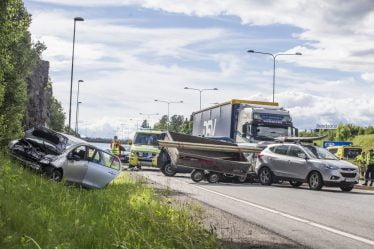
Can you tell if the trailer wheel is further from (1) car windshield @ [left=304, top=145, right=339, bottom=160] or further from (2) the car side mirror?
(1) car windshield @ [left=304, top=145, right=339, bottom=160]

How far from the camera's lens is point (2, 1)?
10812mm

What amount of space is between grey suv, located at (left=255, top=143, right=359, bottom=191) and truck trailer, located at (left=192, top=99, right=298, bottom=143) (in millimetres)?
5968

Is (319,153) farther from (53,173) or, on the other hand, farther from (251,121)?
(53,173)

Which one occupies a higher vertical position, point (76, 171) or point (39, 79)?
point (39, 79)

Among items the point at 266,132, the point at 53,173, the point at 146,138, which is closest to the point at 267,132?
the point at 266,132

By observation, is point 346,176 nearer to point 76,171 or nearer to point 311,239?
point 76,171

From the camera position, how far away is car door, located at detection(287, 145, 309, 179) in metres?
20.2

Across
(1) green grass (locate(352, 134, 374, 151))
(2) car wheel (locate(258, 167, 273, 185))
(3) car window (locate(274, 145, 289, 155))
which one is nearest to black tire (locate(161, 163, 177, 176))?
(2) car wheel (locate(258, 167, 273, 185))

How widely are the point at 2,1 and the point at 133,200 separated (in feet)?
15.2

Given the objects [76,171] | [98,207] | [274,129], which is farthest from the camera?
[274,129]

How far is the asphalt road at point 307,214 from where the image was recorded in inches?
356

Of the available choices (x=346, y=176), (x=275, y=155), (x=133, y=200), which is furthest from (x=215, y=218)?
(x=275, y=155)

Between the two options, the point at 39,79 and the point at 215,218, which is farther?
the point at 39,79

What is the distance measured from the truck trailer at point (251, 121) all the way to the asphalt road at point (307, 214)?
1072cm
